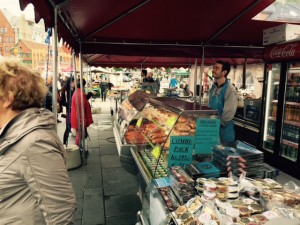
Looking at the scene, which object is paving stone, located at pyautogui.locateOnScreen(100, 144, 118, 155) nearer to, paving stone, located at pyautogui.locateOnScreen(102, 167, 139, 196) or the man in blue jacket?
paving stone, located at pyautogui.locateOnScreen(102, 167, 139, 196)

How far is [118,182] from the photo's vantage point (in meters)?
5.25

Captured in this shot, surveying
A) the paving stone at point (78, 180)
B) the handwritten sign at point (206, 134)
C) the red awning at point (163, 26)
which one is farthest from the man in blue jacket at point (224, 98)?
the paving stone at point (78, 180)

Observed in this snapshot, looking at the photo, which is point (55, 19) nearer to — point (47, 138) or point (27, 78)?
point (27, 78)

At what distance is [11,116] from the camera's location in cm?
165

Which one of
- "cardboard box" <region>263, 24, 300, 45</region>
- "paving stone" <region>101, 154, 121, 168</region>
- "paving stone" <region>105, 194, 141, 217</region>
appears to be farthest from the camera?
"paving stone" <region>101, 154, 121, 168</region>

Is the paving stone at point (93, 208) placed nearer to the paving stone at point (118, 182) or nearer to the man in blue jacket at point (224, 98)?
the paving stone at point (118, 182)

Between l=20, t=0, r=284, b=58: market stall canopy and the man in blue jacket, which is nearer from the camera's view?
l=20, t=0, r=284, b=58: market stall canopy

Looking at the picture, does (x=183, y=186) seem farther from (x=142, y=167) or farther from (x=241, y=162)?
(x=142, y=167)

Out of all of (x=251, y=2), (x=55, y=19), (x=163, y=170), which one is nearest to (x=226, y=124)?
(x=163, y=170)

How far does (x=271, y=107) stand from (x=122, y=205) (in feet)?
12.9

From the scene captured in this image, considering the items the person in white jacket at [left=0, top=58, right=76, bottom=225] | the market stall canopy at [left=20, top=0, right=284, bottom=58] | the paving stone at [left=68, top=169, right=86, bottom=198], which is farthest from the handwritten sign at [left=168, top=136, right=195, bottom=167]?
the paving stone at [left=68, top=169, right=86, bottom=198]

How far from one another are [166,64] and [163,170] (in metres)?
12.1

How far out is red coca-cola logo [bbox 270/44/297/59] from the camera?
4.86m

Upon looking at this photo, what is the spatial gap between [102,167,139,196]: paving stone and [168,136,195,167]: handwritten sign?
225 centimetres
